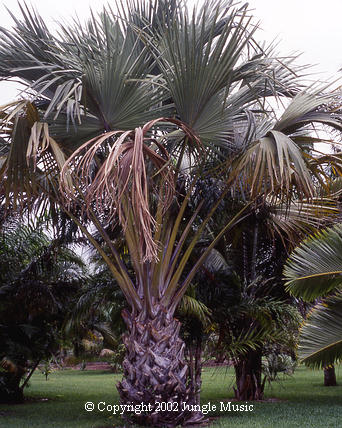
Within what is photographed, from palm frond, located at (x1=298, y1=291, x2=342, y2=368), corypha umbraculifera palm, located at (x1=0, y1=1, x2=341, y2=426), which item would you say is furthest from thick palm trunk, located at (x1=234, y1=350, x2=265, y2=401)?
corypha umbraculifera palm, located at (x1=0, y1=1, x2=341, y2=426)

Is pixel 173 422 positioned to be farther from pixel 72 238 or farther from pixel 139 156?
pixel 72 238

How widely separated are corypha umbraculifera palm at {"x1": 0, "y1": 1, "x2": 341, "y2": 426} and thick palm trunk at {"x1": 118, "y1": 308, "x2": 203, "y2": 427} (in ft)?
0.04

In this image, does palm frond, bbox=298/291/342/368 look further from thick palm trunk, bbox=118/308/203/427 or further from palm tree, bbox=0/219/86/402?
palm tree, bbox=0/219/86/402

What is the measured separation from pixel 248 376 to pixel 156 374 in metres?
4.14

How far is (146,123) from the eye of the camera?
583 cm

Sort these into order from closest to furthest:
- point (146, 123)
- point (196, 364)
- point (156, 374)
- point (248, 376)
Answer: point (146, 123), point (156, 374), point (196, 364), point (248, 376)

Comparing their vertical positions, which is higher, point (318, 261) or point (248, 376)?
point (318, 261)

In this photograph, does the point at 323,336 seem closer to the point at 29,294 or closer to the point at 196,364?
the point at 196,364

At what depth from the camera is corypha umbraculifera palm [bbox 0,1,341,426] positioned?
5395 millimetres

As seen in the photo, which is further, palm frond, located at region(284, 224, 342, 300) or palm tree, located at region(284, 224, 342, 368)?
palm frond, located at region(284, 224, 342, 300)

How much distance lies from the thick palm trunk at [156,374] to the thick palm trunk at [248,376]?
344 centimetres

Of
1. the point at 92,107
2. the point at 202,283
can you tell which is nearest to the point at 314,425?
the point at 202,283

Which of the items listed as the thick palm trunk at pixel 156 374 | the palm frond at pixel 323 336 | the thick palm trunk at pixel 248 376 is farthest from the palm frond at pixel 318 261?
the thick palm trunk at pixel 248 376

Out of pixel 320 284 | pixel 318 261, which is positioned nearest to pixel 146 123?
pixel 318 261
